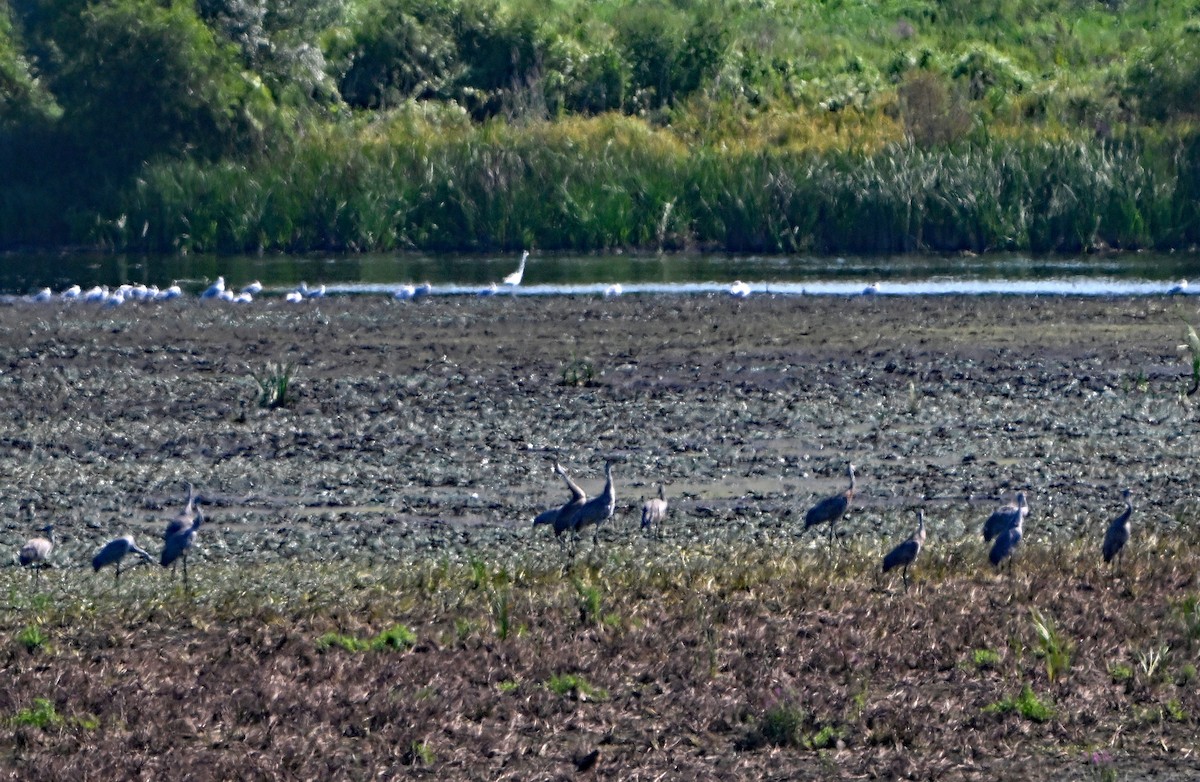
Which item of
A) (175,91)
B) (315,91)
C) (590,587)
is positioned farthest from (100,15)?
(590,587)

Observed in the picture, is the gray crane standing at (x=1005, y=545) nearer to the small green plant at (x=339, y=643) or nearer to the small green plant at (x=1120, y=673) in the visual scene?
the small green plant at (x=1120, y=673)

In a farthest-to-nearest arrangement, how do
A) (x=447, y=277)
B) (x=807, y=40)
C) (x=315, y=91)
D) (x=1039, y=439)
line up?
(x=807, y=40) < (x=315, y=91) < (x=447, y=277) < (x=1039, y=439)

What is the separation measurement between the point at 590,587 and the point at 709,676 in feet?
4.79

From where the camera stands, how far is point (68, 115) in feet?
124

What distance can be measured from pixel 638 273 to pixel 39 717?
22.2 meters

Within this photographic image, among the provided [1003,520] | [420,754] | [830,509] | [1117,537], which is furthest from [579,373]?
[420,754]

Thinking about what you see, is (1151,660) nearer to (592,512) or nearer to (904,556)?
(904,556)

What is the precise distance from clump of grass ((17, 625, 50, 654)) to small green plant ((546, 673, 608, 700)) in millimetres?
2345

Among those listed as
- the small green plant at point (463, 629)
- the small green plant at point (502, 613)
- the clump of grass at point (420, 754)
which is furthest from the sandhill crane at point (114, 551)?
the clump of grass at point (420, 754)

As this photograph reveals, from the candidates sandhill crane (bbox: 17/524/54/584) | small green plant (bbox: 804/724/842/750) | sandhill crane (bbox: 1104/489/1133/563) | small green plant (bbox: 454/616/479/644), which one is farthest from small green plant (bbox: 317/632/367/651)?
sandhill crane (bbox: 1104/489/1133/563)

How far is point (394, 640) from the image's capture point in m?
8.41

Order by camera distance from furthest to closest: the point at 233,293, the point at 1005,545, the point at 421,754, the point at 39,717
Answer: the point at 233,293
the point at 1005,545
the point at 39,717
the point at 421,754

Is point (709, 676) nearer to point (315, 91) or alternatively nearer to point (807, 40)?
point (315, 91)

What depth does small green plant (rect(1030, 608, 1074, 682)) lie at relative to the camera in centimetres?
777
